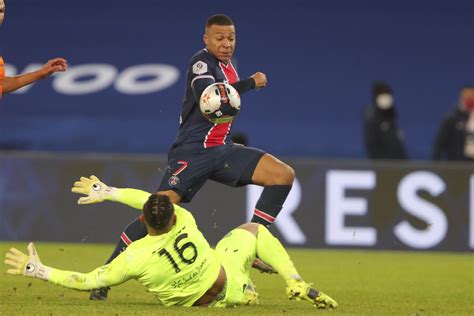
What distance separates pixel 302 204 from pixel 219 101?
602cm

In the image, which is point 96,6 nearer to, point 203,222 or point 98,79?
point 98,79

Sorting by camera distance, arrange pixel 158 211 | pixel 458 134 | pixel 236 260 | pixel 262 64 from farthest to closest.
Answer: pixel 262 64, pixel 458 134, pixel 236 260, pixel 158 211

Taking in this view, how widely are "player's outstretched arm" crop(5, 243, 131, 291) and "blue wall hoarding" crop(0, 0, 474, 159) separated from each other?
955 cm

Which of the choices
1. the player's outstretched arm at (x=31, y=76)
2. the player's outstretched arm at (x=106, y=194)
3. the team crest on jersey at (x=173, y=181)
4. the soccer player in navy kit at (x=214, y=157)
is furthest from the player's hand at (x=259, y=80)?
the player's outstretched arm at (x=31, y=76)

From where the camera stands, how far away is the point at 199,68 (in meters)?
8.61

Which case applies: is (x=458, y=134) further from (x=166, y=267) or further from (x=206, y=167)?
(x=166, y=267)

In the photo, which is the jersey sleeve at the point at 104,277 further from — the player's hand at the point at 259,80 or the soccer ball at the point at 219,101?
the player's hand at the point at 259,80

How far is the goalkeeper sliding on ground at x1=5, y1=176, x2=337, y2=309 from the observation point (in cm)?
745

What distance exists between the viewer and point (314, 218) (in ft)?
47.1

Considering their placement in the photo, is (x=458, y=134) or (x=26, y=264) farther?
(x=458, y=134)

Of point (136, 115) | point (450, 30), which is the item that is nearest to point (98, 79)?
point (136, 115)

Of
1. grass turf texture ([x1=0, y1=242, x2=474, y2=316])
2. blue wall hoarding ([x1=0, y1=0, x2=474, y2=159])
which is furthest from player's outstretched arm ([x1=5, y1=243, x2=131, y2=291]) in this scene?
blue wall hoarding ([x1=0, y1=0, x2=474, y2=159])

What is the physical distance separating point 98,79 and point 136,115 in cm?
84

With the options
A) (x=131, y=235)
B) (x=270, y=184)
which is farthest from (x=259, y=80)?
(x=131, y=235)
